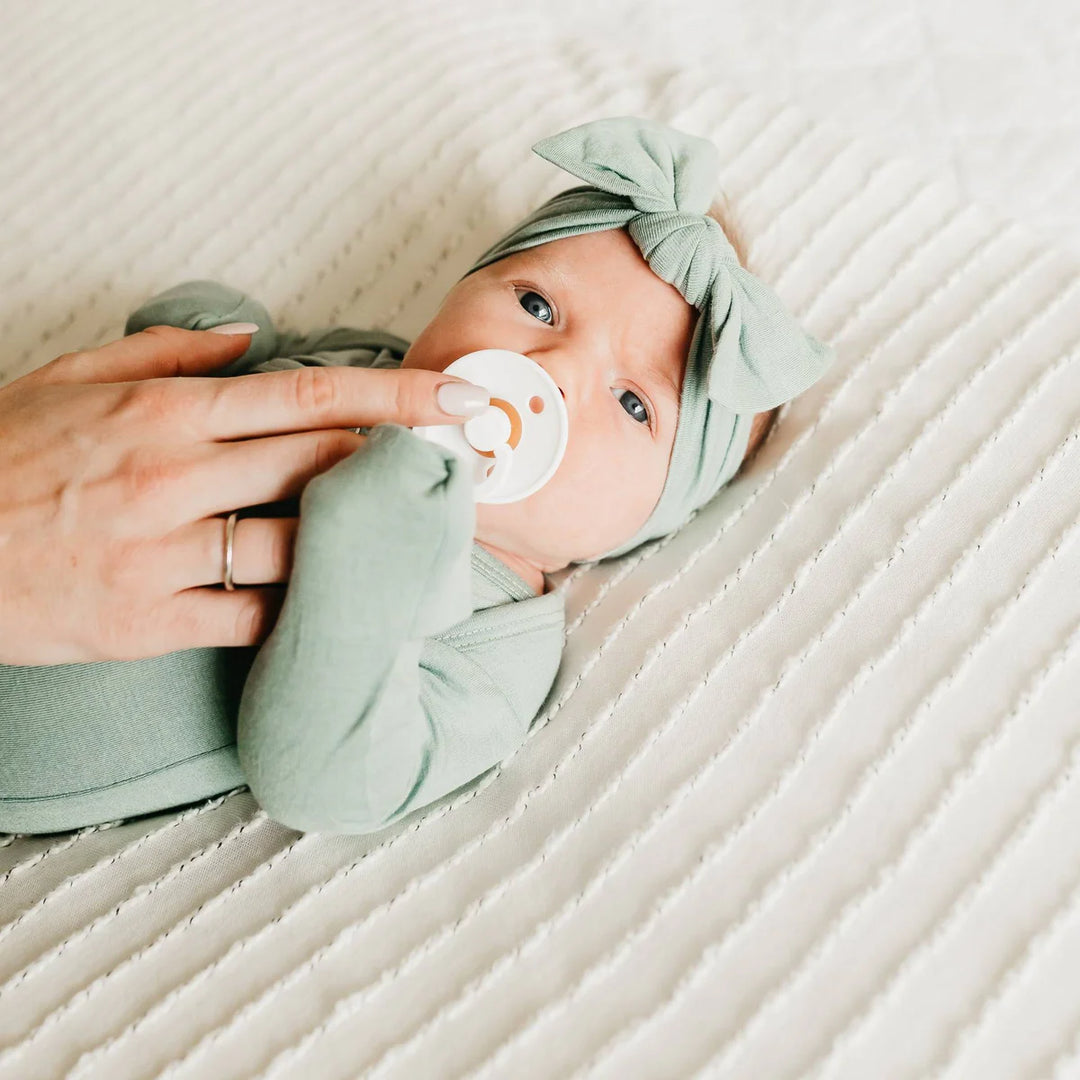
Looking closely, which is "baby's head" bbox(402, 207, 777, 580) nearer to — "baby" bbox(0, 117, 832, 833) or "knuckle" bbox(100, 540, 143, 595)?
"baby" bbox(0, 117, 832, 833)

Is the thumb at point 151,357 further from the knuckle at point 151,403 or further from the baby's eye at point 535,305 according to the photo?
the baby's eye at point 535,305

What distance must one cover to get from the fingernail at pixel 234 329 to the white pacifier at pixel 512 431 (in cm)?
32

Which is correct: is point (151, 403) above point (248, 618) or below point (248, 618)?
above

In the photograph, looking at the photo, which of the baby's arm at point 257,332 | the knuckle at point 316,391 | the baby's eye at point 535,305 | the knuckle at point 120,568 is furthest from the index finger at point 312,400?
the baby's arm at point 257,332

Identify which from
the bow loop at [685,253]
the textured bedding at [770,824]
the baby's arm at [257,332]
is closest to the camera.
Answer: the textured bedding at [770,824]

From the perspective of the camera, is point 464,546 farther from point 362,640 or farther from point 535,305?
point 535,305

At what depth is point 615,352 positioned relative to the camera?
3.32 feet

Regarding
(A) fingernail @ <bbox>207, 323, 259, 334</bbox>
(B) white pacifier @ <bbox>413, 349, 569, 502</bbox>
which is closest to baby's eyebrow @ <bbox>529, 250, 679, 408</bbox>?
(B) white pacifier @ <bbox>413, 349, 569, 502</bbox>

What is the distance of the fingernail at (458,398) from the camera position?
0.84m

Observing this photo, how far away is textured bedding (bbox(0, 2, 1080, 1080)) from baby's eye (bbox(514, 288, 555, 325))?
30cm

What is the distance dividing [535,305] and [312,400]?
31 cm

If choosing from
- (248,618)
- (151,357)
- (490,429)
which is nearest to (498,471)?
(490,429)

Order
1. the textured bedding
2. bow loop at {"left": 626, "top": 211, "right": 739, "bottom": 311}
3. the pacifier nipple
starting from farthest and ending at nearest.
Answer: bow loop at {"left": 626, "top": 211, "right": 739, "bottom": 311}
the pacifier nipple
the textured bedding

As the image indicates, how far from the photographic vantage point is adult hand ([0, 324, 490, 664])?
794 mm
